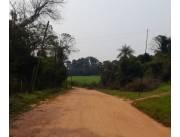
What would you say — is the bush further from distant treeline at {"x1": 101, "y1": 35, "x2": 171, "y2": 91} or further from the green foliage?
the green foliage

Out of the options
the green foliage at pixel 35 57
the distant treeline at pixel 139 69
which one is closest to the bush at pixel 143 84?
the distant treeline at pixel 139 69

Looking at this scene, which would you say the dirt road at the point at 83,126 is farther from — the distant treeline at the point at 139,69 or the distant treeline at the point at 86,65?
the distant treeline at the point at 139,69

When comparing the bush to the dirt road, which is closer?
the dirt road

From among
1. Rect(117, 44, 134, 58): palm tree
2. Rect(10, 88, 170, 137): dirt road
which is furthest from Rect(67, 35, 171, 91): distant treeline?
Rect(10, 88, 170, 137): dirt road

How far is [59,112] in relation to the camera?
16.5m

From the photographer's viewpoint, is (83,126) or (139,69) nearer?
(83,126)

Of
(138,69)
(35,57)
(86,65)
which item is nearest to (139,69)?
(138,69)

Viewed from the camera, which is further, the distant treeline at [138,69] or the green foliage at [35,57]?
the distant treeline at [138,69]

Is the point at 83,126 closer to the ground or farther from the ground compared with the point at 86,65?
closer to the ground

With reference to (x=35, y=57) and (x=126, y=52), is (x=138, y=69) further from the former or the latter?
(x=35, y=57)

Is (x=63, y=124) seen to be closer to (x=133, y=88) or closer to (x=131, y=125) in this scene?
(x=131, y=125)

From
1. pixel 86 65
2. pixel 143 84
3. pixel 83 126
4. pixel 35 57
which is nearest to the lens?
pixel 83 126
